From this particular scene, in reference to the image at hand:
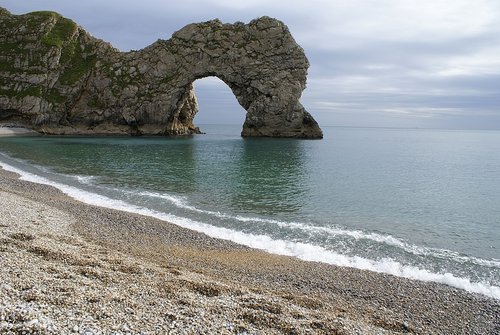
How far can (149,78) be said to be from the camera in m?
128

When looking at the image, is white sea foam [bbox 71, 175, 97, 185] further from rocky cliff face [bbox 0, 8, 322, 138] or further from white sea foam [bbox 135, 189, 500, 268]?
rocky cliff face [bbox 0, 8, 322, 138]

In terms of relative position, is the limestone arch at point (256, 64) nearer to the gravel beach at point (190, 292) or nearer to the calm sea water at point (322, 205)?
the calm sea water at point (322, 205)

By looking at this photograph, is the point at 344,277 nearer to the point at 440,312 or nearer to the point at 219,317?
the point at 440,312

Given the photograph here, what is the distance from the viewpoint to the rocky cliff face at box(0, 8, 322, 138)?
122812 mm

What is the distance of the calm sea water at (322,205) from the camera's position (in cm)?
2172

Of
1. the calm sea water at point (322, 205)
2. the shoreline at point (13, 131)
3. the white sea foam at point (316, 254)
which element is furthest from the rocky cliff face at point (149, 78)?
the white sea foam at point (316, 254)

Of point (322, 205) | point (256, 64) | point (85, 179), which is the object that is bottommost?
point (322, 205)

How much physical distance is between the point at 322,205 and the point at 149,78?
353ft

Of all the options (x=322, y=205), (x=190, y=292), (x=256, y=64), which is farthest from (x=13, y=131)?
(x=190, y=292)

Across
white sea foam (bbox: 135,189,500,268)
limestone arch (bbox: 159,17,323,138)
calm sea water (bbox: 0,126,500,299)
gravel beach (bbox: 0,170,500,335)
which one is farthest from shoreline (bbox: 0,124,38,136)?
gravel beach (bbox: 0,170,500,335)

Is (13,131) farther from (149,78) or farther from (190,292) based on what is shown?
(190,292)

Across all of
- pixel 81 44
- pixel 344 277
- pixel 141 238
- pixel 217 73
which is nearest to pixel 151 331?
pixel 344 277

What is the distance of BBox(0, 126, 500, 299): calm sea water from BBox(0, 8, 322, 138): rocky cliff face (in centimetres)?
6561

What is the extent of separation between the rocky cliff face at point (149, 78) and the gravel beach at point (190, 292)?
106268mm
